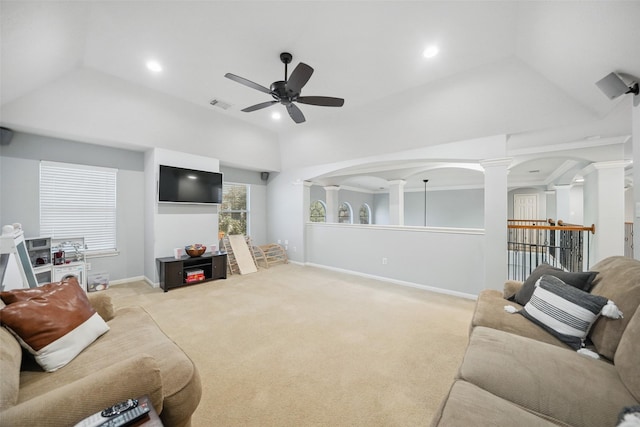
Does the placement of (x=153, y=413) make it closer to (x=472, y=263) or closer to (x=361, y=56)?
(x=361, y=56)

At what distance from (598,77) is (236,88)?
4.12 m

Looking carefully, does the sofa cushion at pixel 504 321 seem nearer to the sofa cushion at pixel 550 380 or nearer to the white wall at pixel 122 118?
the sofa cushion at pixel 550 380

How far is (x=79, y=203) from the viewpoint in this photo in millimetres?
4055

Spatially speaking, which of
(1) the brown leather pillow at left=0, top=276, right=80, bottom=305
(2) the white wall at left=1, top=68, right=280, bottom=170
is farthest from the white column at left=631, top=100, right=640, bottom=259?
(2) the white wall at left=1, top=68, right=280, bottom=170

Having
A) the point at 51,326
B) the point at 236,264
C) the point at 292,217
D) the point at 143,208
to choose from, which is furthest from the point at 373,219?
the point at 51,326

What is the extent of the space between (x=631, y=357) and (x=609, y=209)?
4.43 meters

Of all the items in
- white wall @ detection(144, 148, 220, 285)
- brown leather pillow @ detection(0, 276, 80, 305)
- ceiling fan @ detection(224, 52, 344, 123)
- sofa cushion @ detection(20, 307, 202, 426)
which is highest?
ceiling fan @ detection(224, 52, 344, 123)

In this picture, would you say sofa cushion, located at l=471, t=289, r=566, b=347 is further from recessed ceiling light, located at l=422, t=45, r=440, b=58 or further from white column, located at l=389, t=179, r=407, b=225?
white column, located at l=389, t=179, r=407, b=225

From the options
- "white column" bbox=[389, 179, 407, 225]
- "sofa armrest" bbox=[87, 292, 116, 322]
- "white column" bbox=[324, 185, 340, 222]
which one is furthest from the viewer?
"white column" bbox=[324, 185, 340, 222]

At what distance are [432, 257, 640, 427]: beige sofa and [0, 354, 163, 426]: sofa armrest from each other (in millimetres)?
1203

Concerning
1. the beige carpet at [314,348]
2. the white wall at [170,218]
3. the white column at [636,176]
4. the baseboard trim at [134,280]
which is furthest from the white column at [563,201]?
the baseboard trim at [134,280]

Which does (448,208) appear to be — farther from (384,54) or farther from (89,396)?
(89,396)

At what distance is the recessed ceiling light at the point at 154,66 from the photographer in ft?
10.0

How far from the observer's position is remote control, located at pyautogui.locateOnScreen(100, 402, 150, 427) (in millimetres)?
836
